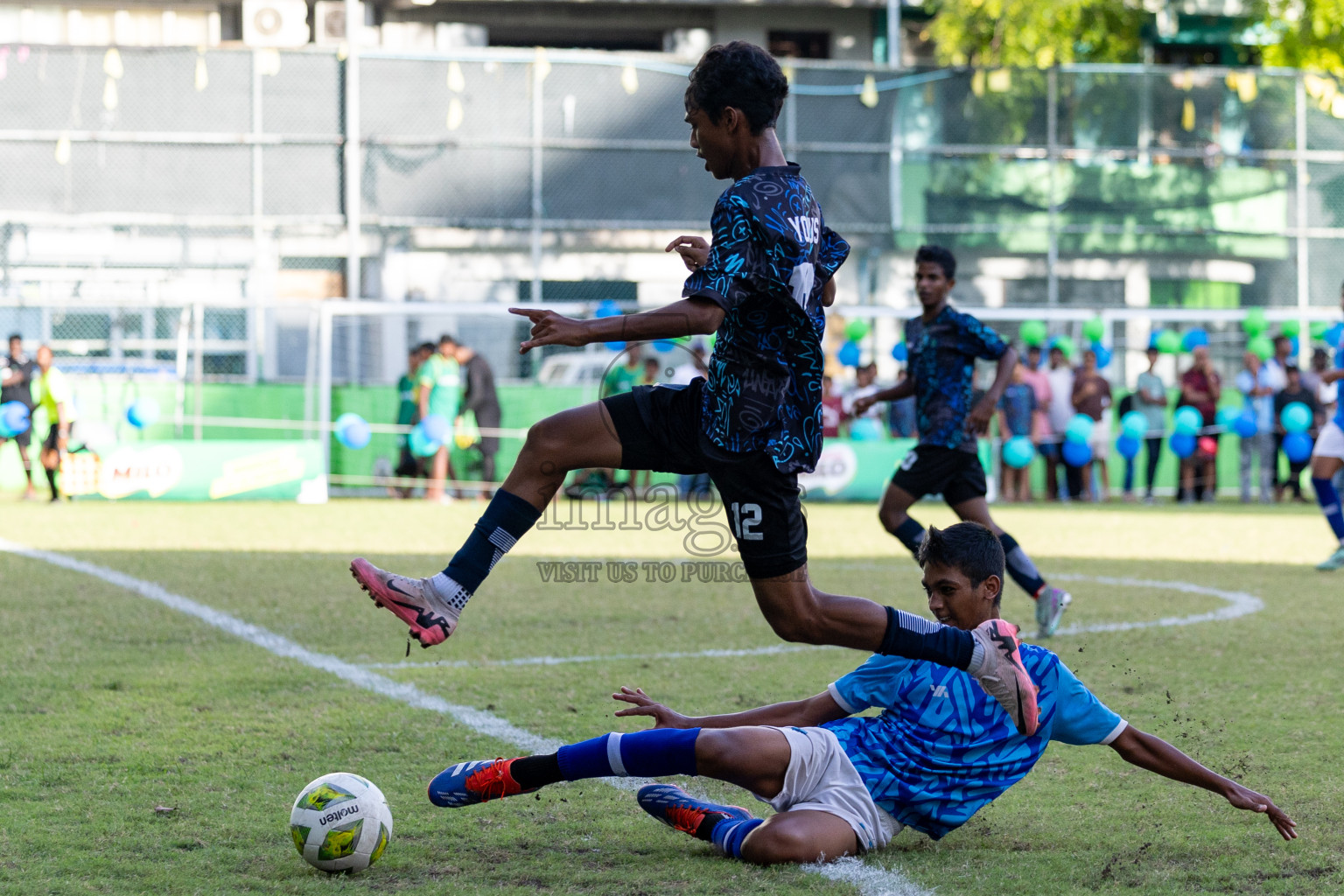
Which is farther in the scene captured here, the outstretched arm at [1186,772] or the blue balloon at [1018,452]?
the blue balloon at [1018,452]

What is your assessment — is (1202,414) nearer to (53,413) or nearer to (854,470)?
(854,470)

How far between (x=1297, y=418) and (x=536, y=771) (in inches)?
651

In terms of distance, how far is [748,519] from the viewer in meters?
4.01

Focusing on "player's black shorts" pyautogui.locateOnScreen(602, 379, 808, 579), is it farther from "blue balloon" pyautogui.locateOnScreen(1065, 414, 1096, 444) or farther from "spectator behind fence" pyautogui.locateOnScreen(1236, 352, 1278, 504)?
"spectator behind fence" pyautogui.locateOnScreen(1236, 352, 1278, 504)

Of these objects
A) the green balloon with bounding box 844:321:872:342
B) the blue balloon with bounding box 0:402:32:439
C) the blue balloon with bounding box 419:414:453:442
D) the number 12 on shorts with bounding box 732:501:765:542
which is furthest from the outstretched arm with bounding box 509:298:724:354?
the blue balloon with bounding box 0:402:32:439

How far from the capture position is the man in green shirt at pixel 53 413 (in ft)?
55.1

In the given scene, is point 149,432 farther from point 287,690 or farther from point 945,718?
point 945,718

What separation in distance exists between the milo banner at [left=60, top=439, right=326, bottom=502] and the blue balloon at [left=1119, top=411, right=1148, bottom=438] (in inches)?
384

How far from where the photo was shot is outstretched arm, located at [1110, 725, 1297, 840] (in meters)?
3.65

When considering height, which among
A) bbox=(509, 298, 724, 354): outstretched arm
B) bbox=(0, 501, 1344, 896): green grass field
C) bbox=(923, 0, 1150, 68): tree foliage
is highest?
bbox=(923, 0, 1150, 68): tree foliage

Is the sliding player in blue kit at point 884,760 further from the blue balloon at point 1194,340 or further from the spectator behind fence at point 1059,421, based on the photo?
the blue balloon at point 1194,340

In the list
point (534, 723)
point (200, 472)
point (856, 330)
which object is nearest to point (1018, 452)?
point (856, 330)

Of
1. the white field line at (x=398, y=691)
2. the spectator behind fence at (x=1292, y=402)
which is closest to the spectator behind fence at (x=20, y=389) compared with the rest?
the white field line at (x=398, y=691)

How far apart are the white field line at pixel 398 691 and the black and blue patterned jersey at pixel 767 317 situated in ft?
3.52
